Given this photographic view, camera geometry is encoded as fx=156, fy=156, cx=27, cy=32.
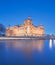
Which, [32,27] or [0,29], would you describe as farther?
[32,27]

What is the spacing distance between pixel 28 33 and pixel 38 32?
9.07 m

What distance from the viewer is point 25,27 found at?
5251 inches

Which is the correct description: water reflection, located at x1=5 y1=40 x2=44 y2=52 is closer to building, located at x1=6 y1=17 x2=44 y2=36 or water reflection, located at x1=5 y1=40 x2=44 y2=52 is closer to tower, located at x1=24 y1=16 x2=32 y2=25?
A: building, located at x1=6 y1=17 x2=44 y2=36

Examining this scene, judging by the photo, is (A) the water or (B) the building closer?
(A) the water

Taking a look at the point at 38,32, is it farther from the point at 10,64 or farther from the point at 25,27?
the point at 10,64

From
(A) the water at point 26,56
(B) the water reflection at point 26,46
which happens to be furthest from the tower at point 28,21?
(A) the water at point 26,56

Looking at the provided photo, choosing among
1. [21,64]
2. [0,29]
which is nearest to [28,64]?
[21,64]

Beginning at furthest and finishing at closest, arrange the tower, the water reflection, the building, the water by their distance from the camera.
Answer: the tower
the building
the water reflection
the water

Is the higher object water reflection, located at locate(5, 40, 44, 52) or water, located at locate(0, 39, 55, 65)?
water reflection, located at locate(5, 40, 44, 52)

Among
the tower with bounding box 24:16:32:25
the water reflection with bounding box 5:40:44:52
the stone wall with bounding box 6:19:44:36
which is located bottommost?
the water reflection with bounding box 5:40:44:52

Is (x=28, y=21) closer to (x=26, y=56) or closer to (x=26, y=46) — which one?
(x=26, y=46)

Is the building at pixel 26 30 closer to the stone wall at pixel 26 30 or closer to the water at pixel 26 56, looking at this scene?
the stone wall at pixel 26 30

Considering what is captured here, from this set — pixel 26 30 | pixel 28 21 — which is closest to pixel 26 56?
pixel 26 30

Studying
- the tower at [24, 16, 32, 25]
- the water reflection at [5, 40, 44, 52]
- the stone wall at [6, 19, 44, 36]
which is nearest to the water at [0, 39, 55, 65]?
the water reflection at [5, 40, 44, 52]
